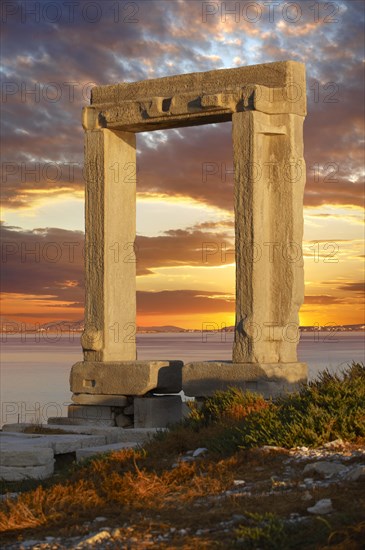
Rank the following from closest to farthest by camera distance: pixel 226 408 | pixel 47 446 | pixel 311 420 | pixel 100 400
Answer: pixel 311 420 < pixel 226 408 < pixel 47 446 < pixel 100 400

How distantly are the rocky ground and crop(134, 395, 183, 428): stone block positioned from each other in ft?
18.8

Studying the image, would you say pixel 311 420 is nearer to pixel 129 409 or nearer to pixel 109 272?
pixel 129 409

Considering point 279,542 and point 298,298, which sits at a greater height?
point 298,298

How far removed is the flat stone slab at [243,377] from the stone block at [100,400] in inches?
53.2

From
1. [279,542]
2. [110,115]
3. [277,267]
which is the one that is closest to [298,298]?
[277,267]

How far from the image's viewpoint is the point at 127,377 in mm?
14086

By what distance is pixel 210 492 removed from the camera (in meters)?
7.51

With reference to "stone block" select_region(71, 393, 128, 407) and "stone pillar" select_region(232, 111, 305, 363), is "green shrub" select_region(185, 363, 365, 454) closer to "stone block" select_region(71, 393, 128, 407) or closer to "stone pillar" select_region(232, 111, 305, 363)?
"stone pillar" select_region(232, 111, 305, 363)

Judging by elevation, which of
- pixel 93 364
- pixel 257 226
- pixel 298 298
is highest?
pixel 257 226

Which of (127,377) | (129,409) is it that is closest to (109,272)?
(127,377)

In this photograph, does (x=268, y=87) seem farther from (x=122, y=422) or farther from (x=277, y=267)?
(x=122, y=422)

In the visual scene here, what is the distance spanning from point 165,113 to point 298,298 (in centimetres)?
344

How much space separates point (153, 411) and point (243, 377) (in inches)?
72.5

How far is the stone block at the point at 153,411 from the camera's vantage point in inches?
551
